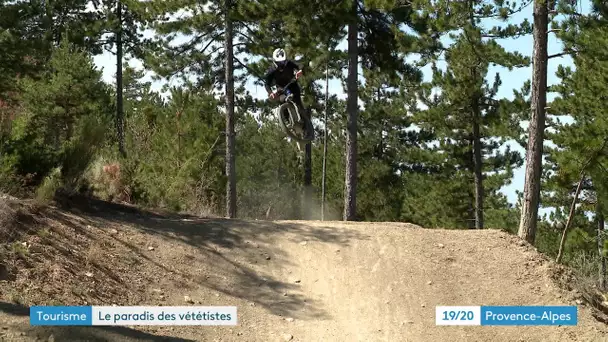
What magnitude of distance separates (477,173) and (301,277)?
1771 centimetres

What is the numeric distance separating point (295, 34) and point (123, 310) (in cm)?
1159

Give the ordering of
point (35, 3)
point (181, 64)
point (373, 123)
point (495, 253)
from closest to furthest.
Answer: point (495, 253) → point (181, 64) → point (35, 3) → point (373, 123)

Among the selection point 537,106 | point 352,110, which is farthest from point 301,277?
point 352,110

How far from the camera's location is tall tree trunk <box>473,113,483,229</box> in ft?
87.9

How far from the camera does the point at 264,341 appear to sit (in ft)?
30.3

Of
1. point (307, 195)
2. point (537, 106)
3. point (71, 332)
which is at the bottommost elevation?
point (71, 332)

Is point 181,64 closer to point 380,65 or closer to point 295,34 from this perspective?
point 295,34

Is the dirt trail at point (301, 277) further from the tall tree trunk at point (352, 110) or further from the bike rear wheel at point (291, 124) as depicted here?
the tall tree trunk at point (352, 110)

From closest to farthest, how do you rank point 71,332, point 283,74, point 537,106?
1. point 71,332
2. point 283,74
3. point 537,106

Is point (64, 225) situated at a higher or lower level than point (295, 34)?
lower

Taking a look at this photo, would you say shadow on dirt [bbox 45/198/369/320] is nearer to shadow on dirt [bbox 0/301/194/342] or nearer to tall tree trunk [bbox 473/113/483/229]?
shadow on dirt [bbox 0/301/194/342]

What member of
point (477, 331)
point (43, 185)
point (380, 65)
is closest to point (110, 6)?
point (380, 65)

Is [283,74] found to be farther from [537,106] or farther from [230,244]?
[537,106]

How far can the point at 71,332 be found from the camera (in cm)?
760
